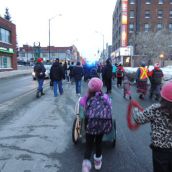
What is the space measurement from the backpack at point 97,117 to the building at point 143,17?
69.6 meters

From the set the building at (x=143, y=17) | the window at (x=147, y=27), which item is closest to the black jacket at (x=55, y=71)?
the building at (x=143, y=17)

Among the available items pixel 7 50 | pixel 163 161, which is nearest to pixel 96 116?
pixel 163 161

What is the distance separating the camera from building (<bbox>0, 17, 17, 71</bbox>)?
149ft

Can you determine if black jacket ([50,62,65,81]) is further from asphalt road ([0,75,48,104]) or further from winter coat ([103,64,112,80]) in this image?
winter coat ([103,64,112,80])

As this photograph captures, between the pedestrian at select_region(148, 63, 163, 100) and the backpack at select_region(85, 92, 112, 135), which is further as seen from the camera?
the pedestrian at select_region(148, 63, 163, 100)

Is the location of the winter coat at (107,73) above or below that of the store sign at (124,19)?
below

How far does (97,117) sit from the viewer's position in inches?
165

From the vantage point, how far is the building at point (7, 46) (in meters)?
45.5

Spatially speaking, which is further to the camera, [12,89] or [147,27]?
[147,27]

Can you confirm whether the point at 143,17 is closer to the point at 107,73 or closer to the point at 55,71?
the point at 107,73

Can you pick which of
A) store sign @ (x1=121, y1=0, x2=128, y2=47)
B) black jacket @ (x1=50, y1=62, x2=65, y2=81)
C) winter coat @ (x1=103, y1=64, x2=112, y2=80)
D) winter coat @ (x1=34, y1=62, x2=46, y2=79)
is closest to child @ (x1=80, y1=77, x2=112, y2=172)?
winter coat @ (x1=34, y1=62, x2=46, y2=79)

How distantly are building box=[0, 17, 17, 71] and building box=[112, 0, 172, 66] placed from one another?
102 ft

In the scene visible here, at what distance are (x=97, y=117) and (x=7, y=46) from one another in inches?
1789

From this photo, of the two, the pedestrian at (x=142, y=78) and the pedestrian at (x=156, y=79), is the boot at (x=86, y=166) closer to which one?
the pedestrian at (x=156, y=79)
